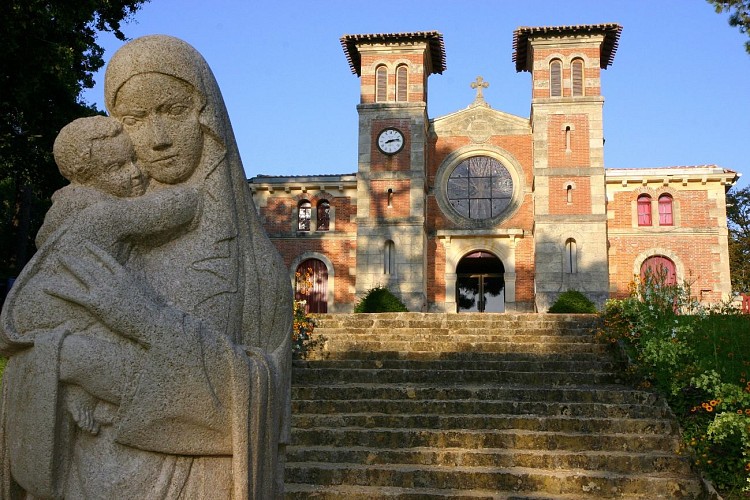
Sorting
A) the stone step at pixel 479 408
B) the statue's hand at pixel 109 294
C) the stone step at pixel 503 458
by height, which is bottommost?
the stone step at pixel 503 458

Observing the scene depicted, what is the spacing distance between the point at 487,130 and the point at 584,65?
13.8ft

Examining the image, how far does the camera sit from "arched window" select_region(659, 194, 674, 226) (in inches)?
971

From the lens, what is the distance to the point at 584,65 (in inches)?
967

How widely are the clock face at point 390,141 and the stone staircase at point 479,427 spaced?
14.8 meters

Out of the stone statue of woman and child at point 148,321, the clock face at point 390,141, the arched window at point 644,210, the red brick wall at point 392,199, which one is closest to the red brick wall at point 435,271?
the red brick wall at point 392,199

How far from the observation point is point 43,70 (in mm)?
11180

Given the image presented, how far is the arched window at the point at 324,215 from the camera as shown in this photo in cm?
2625

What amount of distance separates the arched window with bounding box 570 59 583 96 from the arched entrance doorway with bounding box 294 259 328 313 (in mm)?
11354

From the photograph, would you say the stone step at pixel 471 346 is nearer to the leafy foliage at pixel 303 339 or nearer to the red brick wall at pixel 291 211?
the leafy foliage at pixel 303 339

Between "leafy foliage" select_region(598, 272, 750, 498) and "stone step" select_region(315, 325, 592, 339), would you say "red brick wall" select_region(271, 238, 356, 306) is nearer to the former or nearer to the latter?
"stone step" select_region(315, 325, 592, 339)

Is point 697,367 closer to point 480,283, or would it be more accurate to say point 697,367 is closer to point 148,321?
point 148,321

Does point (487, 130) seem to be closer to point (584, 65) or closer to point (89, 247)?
point (584, 65)

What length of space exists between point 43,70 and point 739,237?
3724 cm

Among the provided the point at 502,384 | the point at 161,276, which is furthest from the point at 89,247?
the point at 502,384
